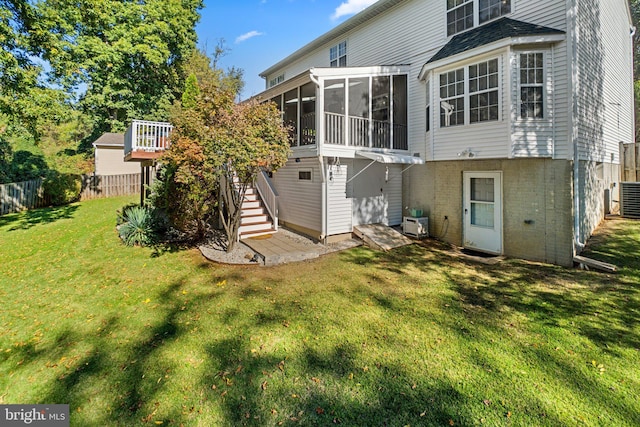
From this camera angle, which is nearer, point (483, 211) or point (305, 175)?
point (483, 211)

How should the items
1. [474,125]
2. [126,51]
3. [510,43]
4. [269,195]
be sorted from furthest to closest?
[126,51], [269,195], [474,125], [510,43]

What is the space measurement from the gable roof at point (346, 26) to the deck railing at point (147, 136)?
8640mm

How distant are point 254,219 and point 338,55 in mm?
9361

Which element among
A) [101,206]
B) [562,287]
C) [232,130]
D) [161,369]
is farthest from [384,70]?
[101,206]

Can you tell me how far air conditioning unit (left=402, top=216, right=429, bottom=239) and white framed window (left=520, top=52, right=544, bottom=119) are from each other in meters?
4.27

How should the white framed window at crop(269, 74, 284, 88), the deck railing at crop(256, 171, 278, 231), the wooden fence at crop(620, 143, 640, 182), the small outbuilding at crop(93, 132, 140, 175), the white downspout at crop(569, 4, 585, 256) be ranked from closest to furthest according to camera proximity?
the white downspout at crop(569, 4, 585, 256), the deck railing at crop(256, 171, 278, 231), the wooden fence at crop(620, 143, 640, 182), the white framed window at crop(269, 74, 284, 88), the small outbuilding at crop(93, 132, 140, 175)

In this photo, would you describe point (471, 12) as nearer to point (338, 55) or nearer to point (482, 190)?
point (482, 190)

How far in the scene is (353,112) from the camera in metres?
10.9

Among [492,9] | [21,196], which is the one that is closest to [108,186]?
[21,196]

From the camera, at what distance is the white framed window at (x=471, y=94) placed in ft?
26.8

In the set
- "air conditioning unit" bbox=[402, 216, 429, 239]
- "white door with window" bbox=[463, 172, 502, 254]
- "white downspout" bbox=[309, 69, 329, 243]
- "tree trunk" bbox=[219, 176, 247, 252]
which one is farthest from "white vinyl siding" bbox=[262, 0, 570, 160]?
"tree trunk" bbox=[219, 176, 247, 252]

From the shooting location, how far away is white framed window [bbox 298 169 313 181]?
10.7m

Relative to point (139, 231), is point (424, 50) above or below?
above

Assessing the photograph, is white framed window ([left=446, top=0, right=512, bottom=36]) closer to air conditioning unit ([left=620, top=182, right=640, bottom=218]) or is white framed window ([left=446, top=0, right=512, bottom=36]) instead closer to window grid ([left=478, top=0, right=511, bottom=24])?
window grid ([left=478, top=0, right=511, bottom=24])
